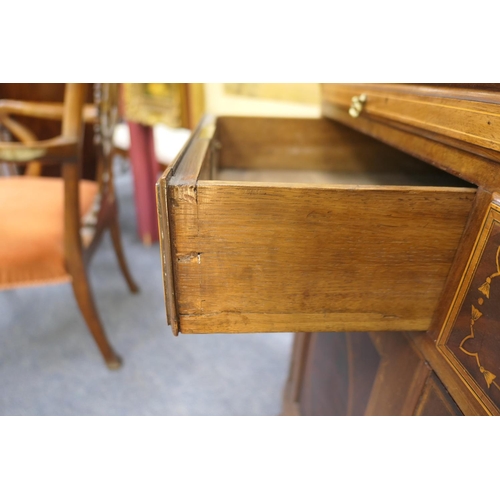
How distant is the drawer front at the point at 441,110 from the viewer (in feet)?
0.96

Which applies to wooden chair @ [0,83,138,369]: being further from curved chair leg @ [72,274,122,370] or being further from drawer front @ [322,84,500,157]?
drawer front @ [322,84,500,157]

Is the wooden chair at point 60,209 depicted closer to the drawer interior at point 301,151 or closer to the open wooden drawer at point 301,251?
the drawer interior at point 301,151

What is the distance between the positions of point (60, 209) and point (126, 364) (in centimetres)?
49

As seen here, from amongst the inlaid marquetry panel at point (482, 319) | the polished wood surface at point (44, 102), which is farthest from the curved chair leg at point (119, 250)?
the inlaid marquetry panel at point (482, 319)

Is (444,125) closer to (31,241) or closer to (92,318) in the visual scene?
(31,241)

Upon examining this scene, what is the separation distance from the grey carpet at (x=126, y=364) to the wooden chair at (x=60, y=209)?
0.09 meters

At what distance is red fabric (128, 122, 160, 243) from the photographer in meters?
1.57

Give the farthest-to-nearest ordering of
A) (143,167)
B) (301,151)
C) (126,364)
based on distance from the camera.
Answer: (143,167) → (126,364) → (301,151)

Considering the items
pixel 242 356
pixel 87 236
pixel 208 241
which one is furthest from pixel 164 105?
pixel 208 241

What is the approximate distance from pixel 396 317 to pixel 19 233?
2.59 ft

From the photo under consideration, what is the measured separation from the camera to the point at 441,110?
354 mm

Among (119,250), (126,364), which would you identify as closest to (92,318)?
(126,364)

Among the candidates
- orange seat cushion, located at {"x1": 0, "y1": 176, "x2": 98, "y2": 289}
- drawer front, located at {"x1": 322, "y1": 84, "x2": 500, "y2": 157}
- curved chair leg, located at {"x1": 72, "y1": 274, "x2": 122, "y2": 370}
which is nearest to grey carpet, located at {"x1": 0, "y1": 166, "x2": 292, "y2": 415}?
curved chair leg, located at {"x1": 72, "y1": 274, "x2": 122, "y2": 370}
